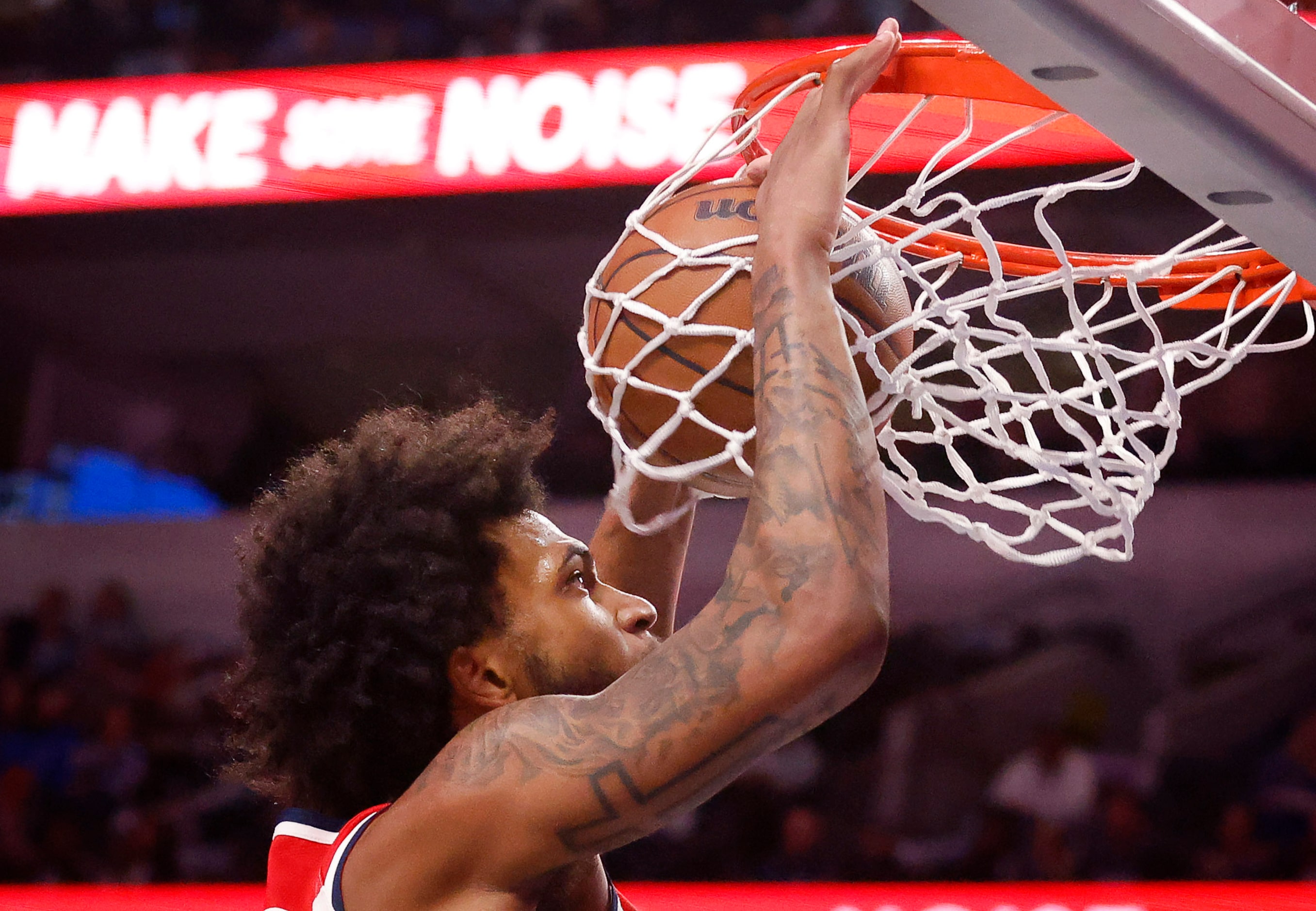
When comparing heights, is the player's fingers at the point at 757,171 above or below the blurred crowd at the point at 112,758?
above

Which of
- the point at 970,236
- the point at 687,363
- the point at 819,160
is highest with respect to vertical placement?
the point at 970,236

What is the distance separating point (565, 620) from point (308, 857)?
0.35 metres

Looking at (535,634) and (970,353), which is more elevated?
(970,353)

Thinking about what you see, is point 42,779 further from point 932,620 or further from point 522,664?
point 522,664

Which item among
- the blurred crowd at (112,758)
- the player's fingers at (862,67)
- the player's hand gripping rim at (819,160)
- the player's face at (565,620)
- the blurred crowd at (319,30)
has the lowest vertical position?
the blurred crowd at (112,758)

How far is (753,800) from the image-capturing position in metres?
4.91

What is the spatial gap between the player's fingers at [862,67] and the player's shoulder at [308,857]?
762mm

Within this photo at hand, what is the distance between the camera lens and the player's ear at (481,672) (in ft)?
4.28

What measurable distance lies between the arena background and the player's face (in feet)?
8.35

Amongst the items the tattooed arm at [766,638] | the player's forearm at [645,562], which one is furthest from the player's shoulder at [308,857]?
the player's forearm at [645,562]

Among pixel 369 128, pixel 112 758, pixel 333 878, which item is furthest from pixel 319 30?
pixel 333 878

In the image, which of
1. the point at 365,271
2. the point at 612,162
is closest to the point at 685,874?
the point at 612,162

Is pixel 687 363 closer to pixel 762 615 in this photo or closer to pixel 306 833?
pixel 762 615

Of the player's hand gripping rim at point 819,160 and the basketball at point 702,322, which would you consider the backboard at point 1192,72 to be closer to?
the player's hand gripping rim at point 819,160
